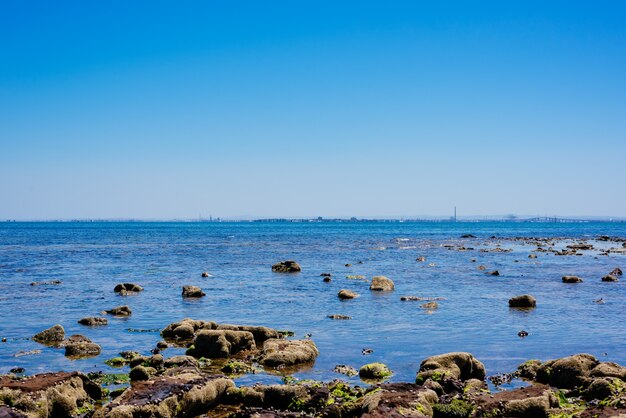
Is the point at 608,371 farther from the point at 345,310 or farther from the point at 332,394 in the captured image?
the point at 345,310

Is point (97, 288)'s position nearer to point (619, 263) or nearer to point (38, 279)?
point (38, 279)

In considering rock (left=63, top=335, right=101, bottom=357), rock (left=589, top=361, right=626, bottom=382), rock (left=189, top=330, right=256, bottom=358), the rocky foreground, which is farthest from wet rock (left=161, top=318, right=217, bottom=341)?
rock (left=589, top=361, right=626, bottom=382)

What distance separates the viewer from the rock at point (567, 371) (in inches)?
792

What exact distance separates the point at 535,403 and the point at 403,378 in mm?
5616

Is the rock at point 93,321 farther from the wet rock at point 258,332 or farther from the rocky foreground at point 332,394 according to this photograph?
the rocky foreground at point 332,394

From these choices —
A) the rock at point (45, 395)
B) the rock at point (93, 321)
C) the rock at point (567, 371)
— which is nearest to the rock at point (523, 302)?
the rock at point (567, 371)

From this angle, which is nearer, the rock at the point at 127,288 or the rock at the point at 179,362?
the rock at the point at 179,362

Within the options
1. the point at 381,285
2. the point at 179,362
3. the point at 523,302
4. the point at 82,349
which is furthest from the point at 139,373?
the point at 381,285

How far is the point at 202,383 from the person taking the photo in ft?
59.0

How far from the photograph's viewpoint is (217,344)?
82.1 feet

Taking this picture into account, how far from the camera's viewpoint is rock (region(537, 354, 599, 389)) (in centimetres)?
2012

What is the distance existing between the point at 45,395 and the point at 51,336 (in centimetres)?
1186

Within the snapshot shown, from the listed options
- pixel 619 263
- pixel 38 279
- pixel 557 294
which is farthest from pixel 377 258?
pixel 38 279

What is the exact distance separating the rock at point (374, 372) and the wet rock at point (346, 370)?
38 cm
